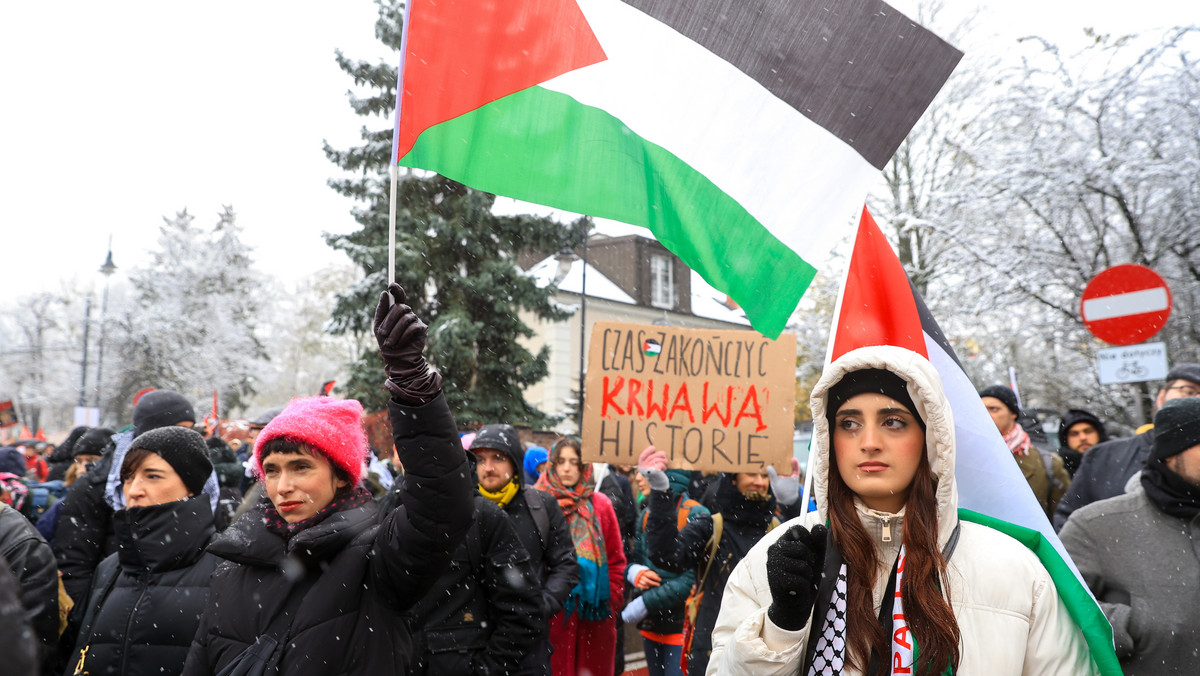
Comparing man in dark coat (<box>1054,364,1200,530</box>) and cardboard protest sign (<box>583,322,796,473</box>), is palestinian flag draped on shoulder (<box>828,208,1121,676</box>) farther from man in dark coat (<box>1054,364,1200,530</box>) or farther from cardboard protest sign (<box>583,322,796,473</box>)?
man in dark coat (<box>1054,364,1200,530</box>)

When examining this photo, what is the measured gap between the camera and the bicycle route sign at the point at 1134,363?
767 cm

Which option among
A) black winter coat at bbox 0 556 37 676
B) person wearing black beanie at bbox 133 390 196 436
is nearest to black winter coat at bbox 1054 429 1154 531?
black winter coat at bbox 0 556 37 676

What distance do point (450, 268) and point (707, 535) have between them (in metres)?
14.5

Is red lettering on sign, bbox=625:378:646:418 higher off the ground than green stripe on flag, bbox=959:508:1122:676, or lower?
higher

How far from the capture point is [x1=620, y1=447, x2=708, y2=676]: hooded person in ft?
18.3

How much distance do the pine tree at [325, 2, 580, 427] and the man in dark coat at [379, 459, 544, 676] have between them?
13.8 meters

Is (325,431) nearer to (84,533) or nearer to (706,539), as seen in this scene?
(84,533)

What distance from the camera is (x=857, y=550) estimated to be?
220 centimetres

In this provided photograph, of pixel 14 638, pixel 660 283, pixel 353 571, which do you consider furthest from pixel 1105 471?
pixel 660 283

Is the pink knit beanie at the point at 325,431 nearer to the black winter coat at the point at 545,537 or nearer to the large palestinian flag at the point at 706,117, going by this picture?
the large palestinian flag at the point at 706,117

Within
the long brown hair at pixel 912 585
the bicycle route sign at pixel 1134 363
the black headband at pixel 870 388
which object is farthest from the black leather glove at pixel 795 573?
the bicycle route sign at pixel 1134 363

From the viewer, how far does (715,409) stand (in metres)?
5.23

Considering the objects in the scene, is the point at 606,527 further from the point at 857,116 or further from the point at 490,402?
the point at 490,402

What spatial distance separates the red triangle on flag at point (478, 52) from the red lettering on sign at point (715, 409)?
93.2 inches
